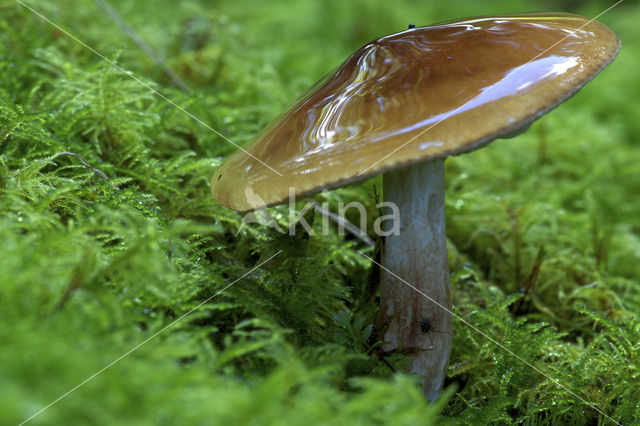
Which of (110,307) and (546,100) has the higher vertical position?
(546,100)

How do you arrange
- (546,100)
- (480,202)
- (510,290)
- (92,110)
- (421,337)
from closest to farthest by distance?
1. (546,100)
2. (421,337)
3. (92,110)
4. (510,290)
5. (480,202)

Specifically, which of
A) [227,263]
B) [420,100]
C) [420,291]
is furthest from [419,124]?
[227,263]

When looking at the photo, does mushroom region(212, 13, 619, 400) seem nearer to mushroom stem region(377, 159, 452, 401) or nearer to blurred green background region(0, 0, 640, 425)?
mushroom stem region(377, 159, 452, 401)

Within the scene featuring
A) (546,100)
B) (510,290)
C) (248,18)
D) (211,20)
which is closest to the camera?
(546,100)

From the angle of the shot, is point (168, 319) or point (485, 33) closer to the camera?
point (168, 319)

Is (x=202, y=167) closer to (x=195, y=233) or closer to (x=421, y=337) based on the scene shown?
(x=195, y=233)

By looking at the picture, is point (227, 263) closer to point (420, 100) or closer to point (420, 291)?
point (420, 291)

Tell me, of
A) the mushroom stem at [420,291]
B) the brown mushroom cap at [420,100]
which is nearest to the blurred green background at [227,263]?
the mushroom stem at [420,291]

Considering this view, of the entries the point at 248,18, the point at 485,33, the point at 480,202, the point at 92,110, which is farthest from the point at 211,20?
the point at 485,33
